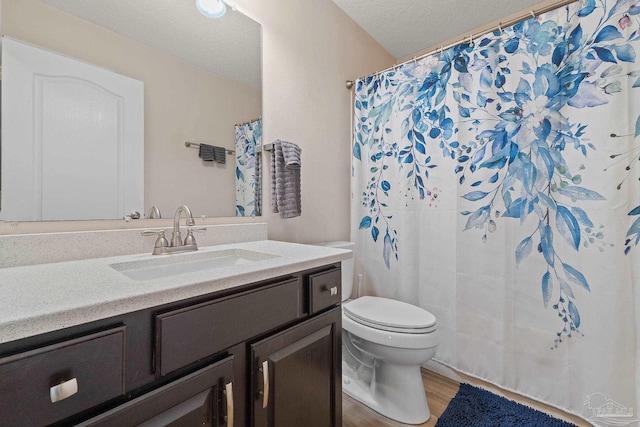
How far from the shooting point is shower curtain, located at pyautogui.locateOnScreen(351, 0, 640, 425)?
121cm

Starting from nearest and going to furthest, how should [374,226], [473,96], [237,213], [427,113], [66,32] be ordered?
[66,32] → [237,213] → [473,96] → [427,113] → [374,226]

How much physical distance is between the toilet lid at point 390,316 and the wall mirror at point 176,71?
768 mm

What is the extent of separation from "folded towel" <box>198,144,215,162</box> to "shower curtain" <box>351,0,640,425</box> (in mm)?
1136

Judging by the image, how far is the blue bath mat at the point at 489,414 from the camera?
52.6 inches

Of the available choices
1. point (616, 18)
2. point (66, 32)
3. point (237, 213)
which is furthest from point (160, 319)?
point (616, 18)

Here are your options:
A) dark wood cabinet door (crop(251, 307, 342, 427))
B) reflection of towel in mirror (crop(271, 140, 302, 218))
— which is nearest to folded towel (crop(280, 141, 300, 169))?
reflection of towel in mirror (crop(271, 140, 302, 218))

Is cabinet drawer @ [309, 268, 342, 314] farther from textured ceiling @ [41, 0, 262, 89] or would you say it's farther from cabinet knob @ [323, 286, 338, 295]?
textured ceiling @ [41, 0, 262, 89]

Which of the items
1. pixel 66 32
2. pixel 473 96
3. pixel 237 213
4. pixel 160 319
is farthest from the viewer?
pixel 473 96

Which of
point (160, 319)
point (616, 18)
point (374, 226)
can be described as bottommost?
point (160, 319)

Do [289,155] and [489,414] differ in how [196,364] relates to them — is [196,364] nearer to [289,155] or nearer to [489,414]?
[289,155]

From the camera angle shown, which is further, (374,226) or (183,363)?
(374,226)

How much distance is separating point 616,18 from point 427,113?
0.82 metres

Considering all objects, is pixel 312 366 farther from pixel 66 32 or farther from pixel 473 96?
pixel 473 96

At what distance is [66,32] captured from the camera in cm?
91
